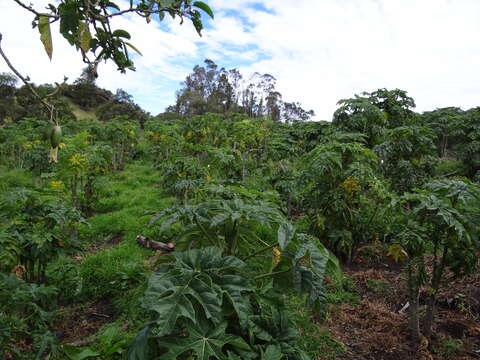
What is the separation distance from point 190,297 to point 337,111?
15.5ft

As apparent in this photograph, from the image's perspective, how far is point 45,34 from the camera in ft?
3.14

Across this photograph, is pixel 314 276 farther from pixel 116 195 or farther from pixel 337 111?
pixel 116 195

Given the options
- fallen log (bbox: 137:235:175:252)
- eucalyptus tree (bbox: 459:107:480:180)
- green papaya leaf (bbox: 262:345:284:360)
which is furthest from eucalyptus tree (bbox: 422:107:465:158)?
green papaya leaf (bbox: 262:345:284:360)

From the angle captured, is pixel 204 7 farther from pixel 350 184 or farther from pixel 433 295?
pixel 350 184

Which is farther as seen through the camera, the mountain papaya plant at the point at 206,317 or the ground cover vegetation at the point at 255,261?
the ground cover vegetation at the point at 255,261

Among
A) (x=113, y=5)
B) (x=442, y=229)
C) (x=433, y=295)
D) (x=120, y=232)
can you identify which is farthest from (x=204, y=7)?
(x=120, y=232)

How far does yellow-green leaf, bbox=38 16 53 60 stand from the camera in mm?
950

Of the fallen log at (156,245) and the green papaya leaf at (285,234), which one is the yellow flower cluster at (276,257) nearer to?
the green papaya leaf at (285,234)

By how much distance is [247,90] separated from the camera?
4031 centimetres

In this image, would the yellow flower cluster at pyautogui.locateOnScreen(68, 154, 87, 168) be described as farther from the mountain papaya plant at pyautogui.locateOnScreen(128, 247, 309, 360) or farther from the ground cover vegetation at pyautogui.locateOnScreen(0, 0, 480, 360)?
the mountain papaya plant at pyautogui.locateOnScreen(128, 247, 309, 360)

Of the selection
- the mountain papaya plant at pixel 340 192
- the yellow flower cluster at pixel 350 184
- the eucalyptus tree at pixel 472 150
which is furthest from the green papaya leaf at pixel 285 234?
the eucalyptus tree at pixel 472 150

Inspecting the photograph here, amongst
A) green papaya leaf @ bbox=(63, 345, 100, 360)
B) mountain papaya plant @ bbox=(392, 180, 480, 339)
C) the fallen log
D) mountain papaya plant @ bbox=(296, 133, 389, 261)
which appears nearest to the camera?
green papaya leaf @ bbox=(63, 345, 100, 360)

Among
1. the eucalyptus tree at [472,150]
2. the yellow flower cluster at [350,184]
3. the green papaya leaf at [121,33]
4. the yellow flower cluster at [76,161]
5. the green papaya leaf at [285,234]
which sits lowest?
the green papaya leaf at [285,234]

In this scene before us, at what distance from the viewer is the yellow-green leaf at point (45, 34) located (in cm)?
95
